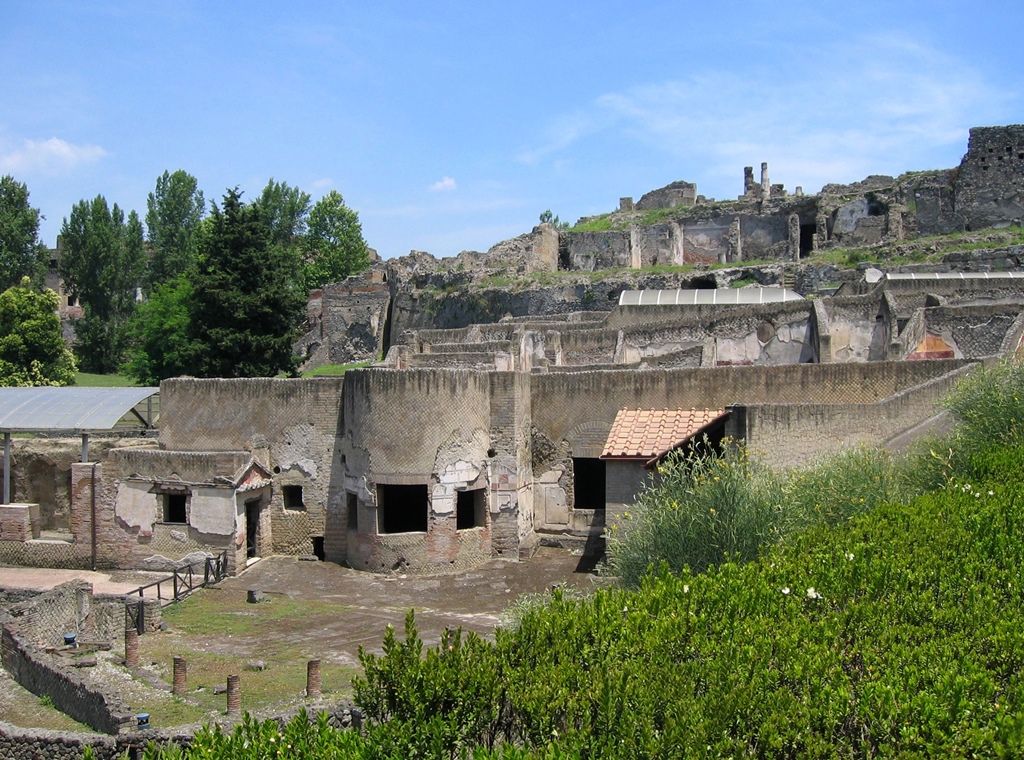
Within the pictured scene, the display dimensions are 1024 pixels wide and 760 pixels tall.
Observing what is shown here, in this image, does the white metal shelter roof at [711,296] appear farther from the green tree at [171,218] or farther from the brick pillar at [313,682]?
the green tree at [171,218]

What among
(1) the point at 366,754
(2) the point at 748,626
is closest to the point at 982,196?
(2) the point at 748,626

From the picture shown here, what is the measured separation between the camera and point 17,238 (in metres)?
60.2

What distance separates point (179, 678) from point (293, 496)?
8.48m

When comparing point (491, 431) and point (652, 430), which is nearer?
point (652, 430)

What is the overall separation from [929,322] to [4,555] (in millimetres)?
21648

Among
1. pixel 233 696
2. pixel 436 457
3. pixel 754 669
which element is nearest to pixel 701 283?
pixel 436 457

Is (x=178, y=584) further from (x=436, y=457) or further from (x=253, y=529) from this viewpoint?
(x=436, y=457)

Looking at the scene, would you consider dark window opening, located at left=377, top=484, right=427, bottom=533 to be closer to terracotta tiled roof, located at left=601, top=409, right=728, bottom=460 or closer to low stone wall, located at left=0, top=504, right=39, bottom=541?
terracotta tiled roof, located at left=601, top=409, right=728, bottom=460

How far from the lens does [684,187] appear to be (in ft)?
168

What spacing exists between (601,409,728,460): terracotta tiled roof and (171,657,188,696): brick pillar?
328 inches

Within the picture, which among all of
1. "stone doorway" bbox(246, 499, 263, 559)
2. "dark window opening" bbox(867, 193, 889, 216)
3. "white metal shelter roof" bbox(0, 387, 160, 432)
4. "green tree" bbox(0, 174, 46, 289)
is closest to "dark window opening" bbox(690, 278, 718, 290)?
"dark window opening" bbox(867, 193, 889, 216)

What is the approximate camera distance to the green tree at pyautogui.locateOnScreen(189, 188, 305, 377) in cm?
3475

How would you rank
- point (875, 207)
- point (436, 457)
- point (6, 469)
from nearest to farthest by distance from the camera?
1. point (436, 457)
2. point (6, 469)
3. point (875, 207)

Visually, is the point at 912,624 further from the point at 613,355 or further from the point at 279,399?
the point at 613,355
